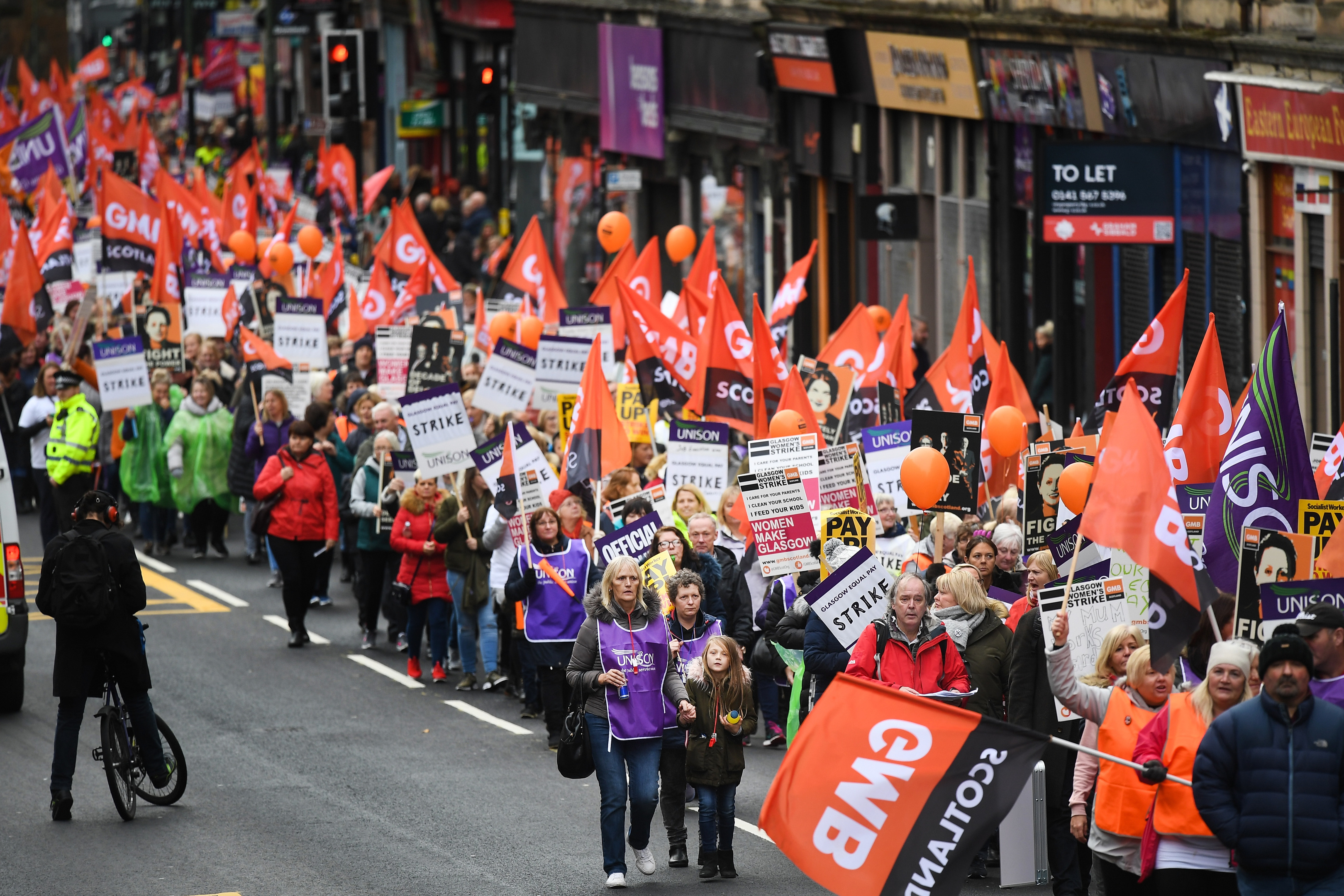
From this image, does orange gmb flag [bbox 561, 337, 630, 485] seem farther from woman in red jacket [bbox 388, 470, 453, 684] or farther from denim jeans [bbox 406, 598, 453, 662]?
denim jeans [bbox 406, 598, 453, 662]

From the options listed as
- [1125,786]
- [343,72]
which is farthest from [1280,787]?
[343,72]

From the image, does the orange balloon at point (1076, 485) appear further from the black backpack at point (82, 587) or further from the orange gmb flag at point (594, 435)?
the black backpack at point (82, 587)

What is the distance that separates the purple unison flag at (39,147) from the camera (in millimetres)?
36719

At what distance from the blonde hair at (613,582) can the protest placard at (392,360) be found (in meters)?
10.5

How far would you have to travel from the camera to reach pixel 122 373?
21.7m

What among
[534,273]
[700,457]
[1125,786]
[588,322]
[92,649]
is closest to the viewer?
[1125,786]

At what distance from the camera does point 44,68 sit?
97.0 meters

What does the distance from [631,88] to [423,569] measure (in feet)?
76.6

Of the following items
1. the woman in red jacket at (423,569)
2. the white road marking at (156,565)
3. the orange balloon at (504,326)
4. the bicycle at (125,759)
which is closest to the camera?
the bicycle at (125,759)

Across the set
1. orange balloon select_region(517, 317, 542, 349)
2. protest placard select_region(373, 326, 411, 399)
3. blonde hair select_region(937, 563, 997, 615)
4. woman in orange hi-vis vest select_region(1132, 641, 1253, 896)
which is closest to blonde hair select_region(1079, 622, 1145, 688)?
woman in orange hi-vis vest select_region(1132, 641, 1253, 896)

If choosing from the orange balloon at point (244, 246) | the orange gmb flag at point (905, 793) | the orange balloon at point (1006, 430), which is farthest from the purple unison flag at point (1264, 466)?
the orange balloon at point (244, 246)

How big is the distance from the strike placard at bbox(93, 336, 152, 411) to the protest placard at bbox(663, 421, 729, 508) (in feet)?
25.5

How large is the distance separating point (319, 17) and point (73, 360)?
129 feet

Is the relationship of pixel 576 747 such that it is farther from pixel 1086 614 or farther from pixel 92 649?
pixel 92 649
